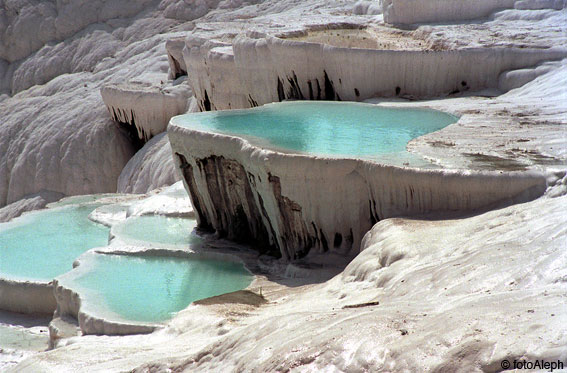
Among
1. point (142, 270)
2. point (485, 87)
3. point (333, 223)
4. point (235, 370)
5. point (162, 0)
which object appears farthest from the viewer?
point (162, 0)

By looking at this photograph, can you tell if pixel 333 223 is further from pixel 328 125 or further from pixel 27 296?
pixel 27 296

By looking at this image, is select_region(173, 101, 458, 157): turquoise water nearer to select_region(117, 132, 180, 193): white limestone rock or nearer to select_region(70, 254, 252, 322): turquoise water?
select_region(70, 254, 252, 322): turquoise water

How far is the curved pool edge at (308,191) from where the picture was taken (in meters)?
8.52

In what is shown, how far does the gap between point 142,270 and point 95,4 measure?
22.7 metres

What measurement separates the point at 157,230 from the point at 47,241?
83.2 inches

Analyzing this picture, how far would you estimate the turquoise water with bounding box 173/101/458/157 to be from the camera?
1043cm

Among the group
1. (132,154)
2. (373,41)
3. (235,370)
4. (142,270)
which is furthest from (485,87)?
(132,154)

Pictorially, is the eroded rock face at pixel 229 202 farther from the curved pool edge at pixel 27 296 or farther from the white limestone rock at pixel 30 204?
the white limestone rock at pixel 30 204

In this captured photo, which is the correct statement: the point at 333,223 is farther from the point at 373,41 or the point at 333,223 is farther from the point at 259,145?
the point at 373,41

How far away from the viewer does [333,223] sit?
9.77 metres

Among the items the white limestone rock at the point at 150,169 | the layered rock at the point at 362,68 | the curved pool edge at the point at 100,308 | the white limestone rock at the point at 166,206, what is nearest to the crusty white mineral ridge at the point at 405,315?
the curved pool edge at the point at 100,308

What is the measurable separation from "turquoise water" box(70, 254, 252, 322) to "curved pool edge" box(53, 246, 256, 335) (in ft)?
0.23

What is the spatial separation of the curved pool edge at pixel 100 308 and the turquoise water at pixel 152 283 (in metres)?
0.07

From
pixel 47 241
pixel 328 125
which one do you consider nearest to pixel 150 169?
pixel 47 241
